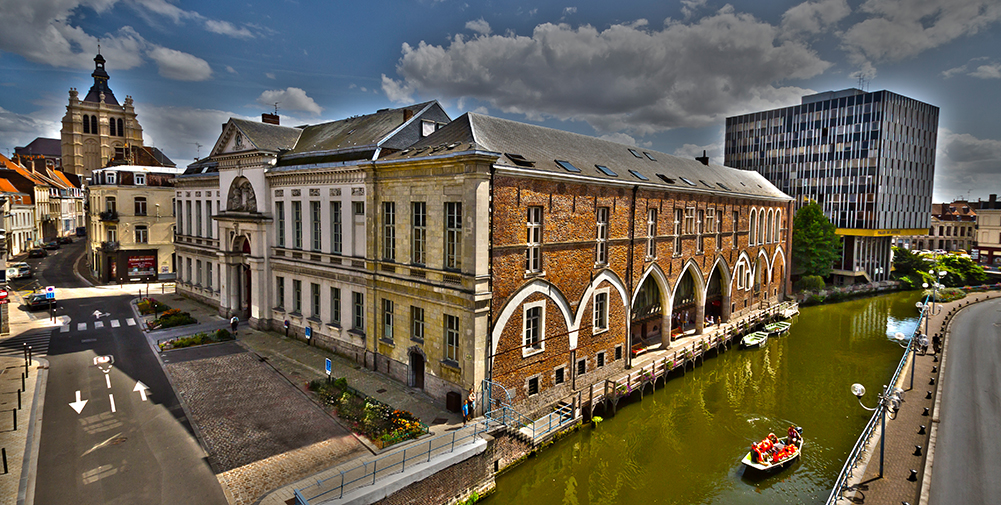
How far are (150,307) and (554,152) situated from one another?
3246cm

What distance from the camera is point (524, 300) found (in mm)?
21281

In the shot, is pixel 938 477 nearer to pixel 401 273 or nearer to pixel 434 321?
pixel 434 321

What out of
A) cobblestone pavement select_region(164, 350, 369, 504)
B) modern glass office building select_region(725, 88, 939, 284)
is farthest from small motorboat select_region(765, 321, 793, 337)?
modern glass office building select_region(725, 88, 939, 284)

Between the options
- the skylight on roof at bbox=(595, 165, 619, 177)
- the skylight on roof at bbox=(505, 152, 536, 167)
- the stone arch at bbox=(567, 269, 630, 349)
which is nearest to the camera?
the skylight on roof at bbox=(505, 152, 536, 167)

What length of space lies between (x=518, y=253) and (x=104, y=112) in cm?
9915

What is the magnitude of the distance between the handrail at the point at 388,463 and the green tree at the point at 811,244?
5370 cm

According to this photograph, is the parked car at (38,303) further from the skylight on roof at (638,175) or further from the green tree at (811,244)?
the green tree at (811,244)

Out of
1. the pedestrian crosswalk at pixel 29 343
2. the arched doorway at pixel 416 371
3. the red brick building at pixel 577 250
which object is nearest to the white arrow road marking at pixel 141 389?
the pedestrian crosswalk at pixel 29 343

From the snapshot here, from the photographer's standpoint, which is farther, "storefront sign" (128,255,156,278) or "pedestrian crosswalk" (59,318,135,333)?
"storefront sign" (128,255,156,278)

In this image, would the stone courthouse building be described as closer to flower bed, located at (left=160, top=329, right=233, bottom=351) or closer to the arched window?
flower bed, located at (left=160, top=329, right=233, bottom=351)

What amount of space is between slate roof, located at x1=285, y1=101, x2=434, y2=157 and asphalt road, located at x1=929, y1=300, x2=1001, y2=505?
26278mm

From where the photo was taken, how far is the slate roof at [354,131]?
27.6 metres

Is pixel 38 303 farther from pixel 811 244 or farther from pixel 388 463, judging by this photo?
pixel 811 244

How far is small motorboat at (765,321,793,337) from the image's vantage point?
1549 inches
